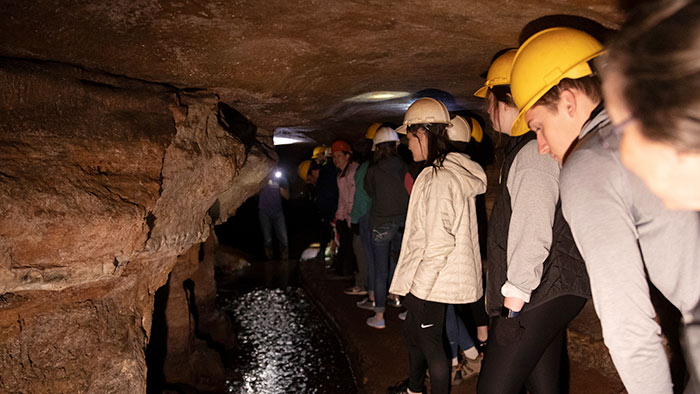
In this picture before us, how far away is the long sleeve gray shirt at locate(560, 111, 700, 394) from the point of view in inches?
47.3

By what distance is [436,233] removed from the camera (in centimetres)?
277

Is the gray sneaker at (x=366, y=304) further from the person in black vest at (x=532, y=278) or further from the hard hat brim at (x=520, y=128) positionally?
the hard hat brim at (x=520, y=128)

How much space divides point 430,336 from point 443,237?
2.10 feet

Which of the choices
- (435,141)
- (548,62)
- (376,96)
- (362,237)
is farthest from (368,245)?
(548,62)

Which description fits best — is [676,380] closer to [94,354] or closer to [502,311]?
[502,311]

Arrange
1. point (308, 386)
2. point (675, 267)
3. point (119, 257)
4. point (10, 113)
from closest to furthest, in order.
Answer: point (675, 267)
point (10, 113)
point (119, 257)
point (308, 386)

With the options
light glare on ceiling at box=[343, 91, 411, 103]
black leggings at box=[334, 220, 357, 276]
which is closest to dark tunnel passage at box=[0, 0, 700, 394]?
light glare on ceiling at box=[343, 91, 411, 103]

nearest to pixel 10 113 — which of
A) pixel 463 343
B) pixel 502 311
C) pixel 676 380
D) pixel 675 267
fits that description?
pixel 502 311

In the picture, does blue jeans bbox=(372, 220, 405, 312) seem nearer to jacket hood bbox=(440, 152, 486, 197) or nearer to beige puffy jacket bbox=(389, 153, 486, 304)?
beige puffy jacket bbox=(389, 153, 486, 304)

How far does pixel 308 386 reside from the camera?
13.7 feet

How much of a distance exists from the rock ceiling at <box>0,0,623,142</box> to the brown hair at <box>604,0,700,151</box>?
156cm

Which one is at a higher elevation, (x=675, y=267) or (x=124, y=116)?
(x=124, y=116)

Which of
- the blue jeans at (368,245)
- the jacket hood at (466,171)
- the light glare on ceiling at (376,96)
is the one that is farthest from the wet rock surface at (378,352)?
→ the light glare on ceiling at (376,96)

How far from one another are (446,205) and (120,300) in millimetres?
2204
